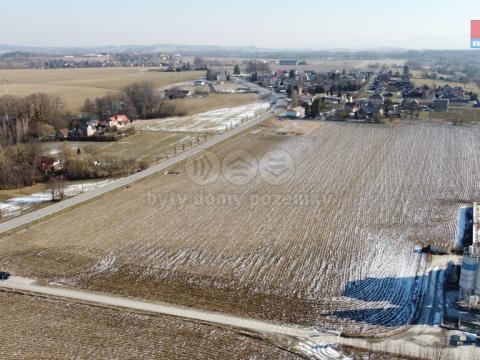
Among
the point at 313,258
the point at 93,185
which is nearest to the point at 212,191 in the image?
the point at 93,185

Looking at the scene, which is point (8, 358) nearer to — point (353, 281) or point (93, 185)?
point (353, 281)

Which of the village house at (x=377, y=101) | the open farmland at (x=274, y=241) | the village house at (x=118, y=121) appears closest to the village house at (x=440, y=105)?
the village house at (x=377, y=101)

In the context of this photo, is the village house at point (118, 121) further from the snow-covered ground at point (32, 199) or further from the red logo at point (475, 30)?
the red logo at point (475, 30)

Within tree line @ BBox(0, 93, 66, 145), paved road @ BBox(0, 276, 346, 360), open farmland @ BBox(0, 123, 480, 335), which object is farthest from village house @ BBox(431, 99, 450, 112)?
paved road @ BBox(0, 276, 346, 360)

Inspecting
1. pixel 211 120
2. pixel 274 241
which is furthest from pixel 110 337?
pixel 211 120

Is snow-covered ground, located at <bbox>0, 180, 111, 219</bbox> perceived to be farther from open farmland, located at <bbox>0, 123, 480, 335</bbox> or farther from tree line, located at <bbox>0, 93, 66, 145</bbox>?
tree line, located at <bbox>0, 93, 66, 145</bbox>
